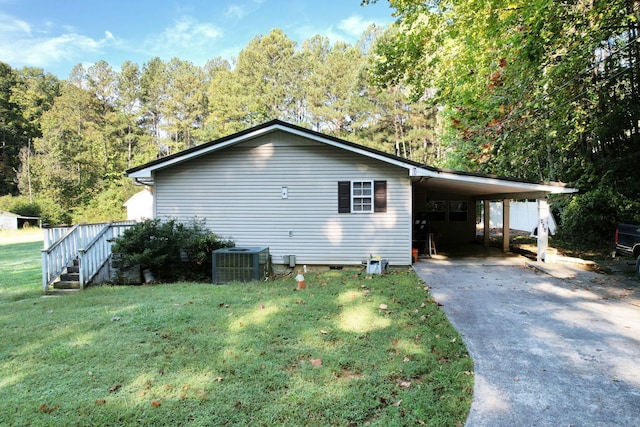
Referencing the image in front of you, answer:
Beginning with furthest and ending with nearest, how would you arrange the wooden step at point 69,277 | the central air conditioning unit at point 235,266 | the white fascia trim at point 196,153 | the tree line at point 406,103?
the tree line at point 406,103
the white fascia trim at point 196,153
the central air conditioning unit at point 235,266
the wooden step at point 69,277

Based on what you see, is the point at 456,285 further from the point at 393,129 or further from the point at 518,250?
the point at 393,129

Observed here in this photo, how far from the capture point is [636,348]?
3918 mm

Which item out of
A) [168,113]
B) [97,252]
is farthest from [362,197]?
[168,113]

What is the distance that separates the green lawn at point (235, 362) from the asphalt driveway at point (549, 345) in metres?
0.28

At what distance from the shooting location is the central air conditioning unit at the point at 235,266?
8.27 metres

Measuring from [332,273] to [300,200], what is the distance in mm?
2169

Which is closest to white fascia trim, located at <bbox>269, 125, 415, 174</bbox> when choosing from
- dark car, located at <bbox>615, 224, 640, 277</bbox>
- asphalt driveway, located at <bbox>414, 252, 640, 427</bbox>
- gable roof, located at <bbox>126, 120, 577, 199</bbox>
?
gable roof, located at <bbox>126, 120, 577, 199</bbox>

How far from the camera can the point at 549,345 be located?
4047 millimetres

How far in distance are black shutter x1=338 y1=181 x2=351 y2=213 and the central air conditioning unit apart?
8.57ft

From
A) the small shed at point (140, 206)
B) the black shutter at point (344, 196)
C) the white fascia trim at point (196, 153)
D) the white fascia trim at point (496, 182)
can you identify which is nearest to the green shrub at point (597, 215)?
the white fascia trim at point (496, 182)

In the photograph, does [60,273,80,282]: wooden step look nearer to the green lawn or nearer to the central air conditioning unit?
the green lawn

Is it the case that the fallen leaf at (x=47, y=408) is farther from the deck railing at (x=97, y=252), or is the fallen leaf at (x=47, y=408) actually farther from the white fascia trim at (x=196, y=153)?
the white fascia trim at (x=196, y=153)

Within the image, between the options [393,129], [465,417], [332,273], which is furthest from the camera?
[393,129]

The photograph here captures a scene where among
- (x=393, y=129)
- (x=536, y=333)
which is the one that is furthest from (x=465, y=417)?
(x=393, y=129)
